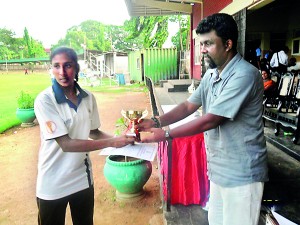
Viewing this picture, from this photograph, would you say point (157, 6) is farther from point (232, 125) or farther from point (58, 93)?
point (232, 125)

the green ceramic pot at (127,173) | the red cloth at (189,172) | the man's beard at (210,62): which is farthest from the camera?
the green ceramic pot at (127,173)

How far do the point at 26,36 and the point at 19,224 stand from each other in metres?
60.9

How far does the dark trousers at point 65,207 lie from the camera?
77.7 inches

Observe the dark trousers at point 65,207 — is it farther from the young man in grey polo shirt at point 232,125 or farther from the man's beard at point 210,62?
the man's beard at point 210,62

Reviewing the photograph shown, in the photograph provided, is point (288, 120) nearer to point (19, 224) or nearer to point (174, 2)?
point (19, 224)

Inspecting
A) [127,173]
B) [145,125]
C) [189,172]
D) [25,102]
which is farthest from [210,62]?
[25,102]

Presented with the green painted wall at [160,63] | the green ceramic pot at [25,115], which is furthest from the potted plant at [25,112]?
the green painted wall at [160,63]

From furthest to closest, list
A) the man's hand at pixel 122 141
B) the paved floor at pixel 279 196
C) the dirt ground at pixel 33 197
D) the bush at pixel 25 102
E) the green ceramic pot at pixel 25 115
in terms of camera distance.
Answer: the bush at pixel 25 102, the green ceramic pot at pixel 25 115, the dirt ground at pixel 33 197, the paved floor at pixel 279 196, the man's hand at pixel 122 141

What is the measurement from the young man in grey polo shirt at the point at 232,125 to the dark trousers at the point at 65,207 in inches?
36.0

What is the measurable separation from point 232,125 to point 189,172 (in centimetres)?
162

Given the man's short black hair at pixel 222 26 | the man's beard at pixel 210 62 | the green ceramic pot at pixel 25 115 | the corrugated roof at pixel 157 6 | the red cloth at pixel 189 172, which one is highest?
the corrugated roof at pixel 157 6

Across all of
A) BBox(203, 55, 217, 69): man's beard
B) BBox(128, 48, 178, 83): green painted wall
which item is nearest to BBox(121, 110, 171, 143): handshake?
BBox(203, 55, 217, 69): man's beard

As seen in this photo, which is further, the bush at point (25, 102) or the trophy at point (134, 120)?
the bush at point (25, 102)

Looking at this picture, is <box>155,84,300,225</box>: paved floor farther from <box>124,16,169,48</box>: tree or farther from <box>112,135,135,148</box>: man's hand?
<box>124,16,169,48</box>: tree
